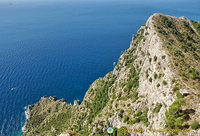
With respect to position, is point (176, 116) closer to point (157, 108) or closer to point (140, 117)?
point (157, 108)

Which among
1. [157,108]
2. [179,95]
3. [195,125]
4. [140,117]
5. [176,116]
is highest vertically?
[179,95]

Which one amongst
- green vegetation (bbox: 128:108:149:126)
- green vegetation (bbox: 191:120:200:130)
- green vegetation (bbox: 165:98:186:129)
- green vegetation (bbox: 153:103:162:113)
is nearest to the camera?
green vegetation (bbox: 191:120:200:130)

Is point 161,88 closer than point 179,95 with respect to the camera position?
No

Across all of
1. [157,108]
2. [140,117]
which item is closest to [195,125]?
[157,108]

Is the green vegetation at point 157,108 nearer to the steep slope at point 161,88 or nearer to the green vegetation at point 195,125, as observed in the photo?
the steep slope at point 161,88

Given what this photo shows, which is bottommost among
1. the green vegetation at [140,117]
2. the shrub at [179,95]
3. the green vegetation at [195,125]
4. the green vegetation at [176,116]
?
the green vegetation at [195,125]

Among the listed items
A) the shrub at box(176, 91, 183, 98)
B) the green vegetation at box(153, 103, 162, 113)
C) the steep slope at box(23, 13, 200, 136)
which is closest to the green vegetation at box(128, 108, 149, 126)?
the steep slope at box(23, 13, 200, 136)

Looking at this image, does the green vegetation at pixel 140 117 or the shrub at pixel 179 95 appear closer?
the shrub at pixel 179 95

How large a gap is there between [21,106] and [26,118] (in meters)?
15.1

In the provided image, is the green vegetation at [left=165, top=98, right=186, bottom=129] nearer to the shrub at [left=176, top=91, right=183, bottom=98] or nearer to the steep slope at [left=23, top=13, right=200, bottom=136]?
the steep slope at [left=23, top=13, right=200, bottom=136]

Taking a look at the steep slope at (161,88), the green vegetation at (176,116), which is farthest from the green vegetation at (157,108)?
the green vegetation at (176,116)

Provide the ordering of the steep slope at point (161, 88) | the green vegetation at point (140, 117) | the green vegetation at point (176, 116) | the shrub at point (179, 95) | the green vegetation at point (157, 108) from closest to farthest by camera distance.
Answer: the green vegetation at point (176, 116), the steep slope at point (161, 88), the shrub at point (179, 95), the green vegetation at point (157, 108), the green vegetation at point (140, 117)

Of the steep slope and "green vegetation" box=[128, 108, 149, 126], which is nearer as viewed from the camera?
the steep slope

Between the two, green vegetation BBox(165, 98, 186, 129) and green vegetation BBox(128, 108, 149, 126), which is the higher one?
green vegetation BBox(128, 108, 149, 126)
